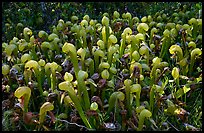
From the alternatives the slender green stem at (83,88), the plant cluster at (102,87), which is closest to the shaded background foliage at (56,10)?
the plant cluster at (102,87)

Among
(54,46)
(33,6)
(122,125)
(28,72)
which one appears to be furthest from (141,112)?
(33,6)

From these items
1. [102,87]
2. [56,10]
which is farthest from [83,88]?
[56,10]

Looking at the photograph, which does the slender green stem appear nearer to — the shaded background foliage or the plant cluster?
the plant cluster

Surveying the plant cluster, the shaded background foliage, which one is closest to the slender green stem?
the plant cluster

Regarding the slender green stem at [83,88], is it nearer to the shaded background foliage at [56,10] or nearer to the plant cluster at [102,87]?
the plant cluster at [102,87]

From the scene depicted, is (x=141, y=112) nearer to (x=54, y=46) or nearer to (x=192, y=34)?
(x=54, y=46)

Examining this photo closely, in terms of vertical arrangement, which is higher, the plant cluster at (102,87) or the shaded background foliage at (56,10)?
the shaded background foliage at (56,10)
